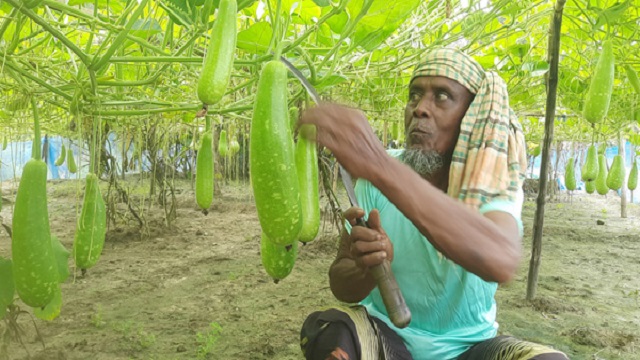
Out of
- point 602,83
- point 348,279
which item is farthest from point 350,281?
point 602,83

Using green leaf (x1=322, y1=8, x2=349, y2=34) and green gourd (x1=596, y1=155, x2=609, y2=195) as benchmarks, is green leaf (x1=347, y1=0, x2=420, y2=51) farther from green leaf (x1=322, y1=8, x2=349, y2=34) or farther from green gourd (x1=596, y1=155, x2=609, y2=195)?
green gourd (x1=596, y1=155, x2=609, y2=195)

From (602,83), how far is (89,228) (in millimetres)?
2630

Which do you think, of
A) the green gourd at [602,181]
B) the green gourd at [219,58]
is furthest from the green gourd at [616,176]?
the green gourd at [219,58]

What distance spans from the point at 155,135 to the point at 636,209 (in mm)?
11041

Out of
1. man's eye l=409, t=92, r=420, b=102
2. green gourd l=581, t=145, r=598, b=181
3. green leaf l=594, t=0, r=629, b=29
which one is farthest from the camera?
green gourd l=581, t=145, r=598, b=181

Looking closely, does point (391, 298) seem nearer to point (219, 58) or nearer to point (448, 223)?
point (448, 223)

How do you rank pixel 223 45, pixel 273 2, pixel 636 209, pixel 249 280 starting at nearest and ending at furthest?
pixel 223 45
pixel 273 2
pixel 249 280
pixel 636 209

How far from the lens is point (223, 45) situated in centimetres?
112

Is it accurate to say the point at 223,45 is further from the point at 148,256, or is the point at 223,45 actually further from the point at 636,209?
the point at 636,209

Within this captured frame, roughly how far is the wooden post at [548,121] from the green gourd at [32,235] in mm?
2833

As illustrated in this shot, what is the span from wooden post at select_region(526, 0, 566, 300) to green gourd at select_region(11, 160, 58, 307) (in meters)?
2.83

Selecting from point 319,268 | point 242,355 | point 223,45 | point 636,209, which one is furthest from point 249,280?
point 636,209

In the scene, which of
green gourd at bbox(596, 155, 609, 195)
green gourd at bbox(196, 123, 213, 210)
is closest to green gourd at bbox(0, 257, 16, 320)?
green gourd at bbox(196, 123, 213, 210)

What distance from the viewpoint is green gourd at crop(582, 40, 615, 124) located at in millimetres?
2836
